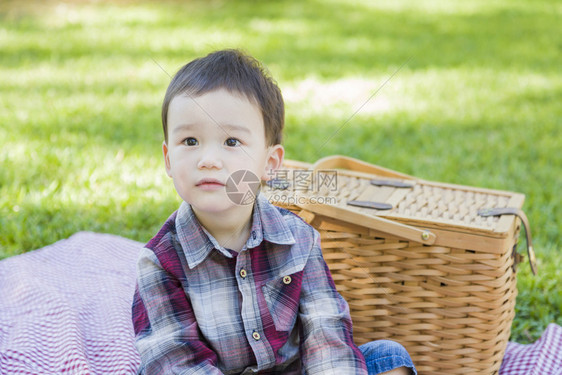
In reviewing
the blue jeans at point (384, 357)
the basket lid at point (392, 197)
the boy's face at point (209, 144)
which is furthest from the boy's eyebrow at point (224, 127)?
the blue jeans at point (384, 357)

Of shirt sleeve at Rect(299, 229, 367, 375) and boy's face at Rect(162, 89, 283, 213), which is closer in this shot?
boy's face at Rect(162, 89, 283, 213)

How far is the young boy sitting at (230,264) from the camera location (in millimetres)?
1554

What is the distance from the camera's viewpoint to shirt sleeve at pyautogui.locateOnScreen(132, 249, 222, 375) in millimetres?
1571

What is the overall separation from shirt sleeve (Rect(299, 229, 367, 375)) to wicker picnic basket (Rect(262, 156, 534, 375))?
260mm

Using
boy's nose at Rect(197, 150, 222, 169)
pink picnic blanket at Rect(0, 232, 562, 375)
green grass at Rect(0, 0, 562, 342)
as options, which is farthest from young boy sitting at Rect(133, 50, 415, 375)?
green grass at Rect(0, 0, 562, 342)

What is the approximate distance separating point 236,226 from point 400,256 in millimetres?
551

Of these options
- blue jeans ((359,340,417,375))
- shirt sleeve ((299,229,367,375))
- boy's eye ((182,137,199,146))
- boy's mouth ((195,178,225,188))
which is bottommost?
blue jeans ((359,340,417,375))

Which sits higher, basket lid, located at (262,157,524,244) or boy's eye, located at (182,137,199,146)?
boy's eye, located at (182,137,199,146)

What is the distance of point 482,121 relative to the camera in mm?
4301

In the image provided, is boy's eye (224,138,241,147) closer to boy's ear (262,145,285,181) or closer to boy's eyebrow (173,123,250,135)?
boy's eyebrow (173,123,250,135)

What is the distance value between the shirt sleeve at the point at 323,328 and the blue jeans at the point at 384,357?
0.21ft

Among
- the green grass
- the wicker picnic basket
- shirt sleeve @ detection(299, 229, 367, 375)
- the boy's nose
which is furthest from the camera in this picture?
the green grass

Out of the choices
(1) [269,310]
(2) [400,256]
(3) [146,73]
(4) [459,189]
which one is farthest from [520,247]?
(3) [146,73]

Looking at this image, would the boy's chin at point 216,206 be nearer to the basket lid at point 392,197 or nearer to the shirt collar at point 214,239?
the shirt collar at point 214,239
